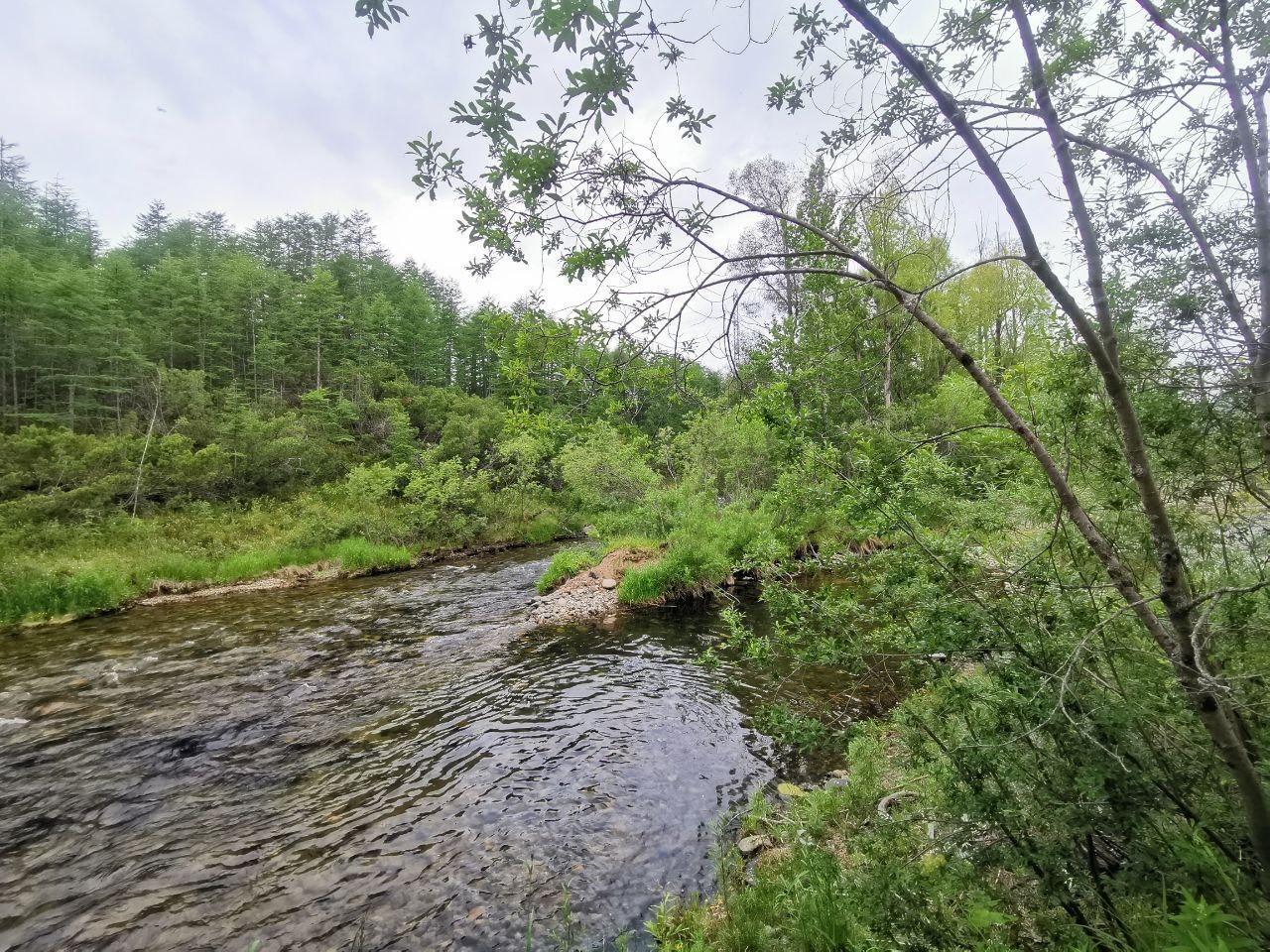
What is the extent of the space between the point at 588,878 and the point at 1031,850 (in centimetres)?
385

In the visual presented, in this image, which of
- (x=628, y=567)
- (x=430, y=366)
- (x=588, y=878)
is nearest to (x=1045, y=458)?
(x=588, y=878)

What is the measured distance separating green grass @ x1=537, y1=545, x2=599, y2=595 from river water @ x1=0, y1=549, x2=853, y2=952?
472 cm

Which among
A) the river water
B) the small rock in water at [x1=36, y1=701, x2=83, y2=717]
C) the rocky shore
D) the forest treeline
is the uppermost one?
the forest treeline

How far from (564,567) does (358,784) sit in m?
10.9

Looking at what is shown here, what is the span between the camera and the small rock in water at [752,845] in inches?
195

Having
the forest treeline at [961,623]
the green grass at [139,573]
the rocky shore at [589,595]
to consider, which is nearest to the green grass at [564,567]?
the rocky shore at [589,595]

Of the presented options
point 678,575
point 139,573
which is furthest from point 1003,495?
point 139,573

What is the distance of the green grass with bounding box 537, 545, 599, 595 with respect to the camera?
16359mm

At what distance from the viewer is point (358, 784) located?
20.7 ft

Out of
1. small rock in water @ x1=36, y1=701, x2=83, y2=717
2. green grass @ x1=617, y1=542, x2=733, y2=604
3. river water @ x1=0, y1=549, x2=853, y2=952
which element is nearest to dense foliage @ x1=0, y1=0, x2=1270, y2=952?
river water @ x1=0, y1=549, x2=853, y2=952

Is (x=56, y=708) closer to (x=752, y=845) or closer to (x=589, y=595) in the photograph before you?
(x=589, y=595)

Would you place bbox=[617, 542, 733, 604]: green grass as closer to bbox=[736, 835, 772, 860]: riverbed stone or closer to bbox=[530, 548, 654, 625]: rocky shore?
bbox=[530, 548, 654, 625]: rocky shore

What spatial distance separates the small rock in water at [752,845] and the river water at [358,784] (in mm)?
310

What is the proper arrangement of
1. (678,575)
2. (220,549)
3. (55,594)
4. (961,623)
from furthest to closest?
(220,549), (678,575), (55,594), (961,623)
